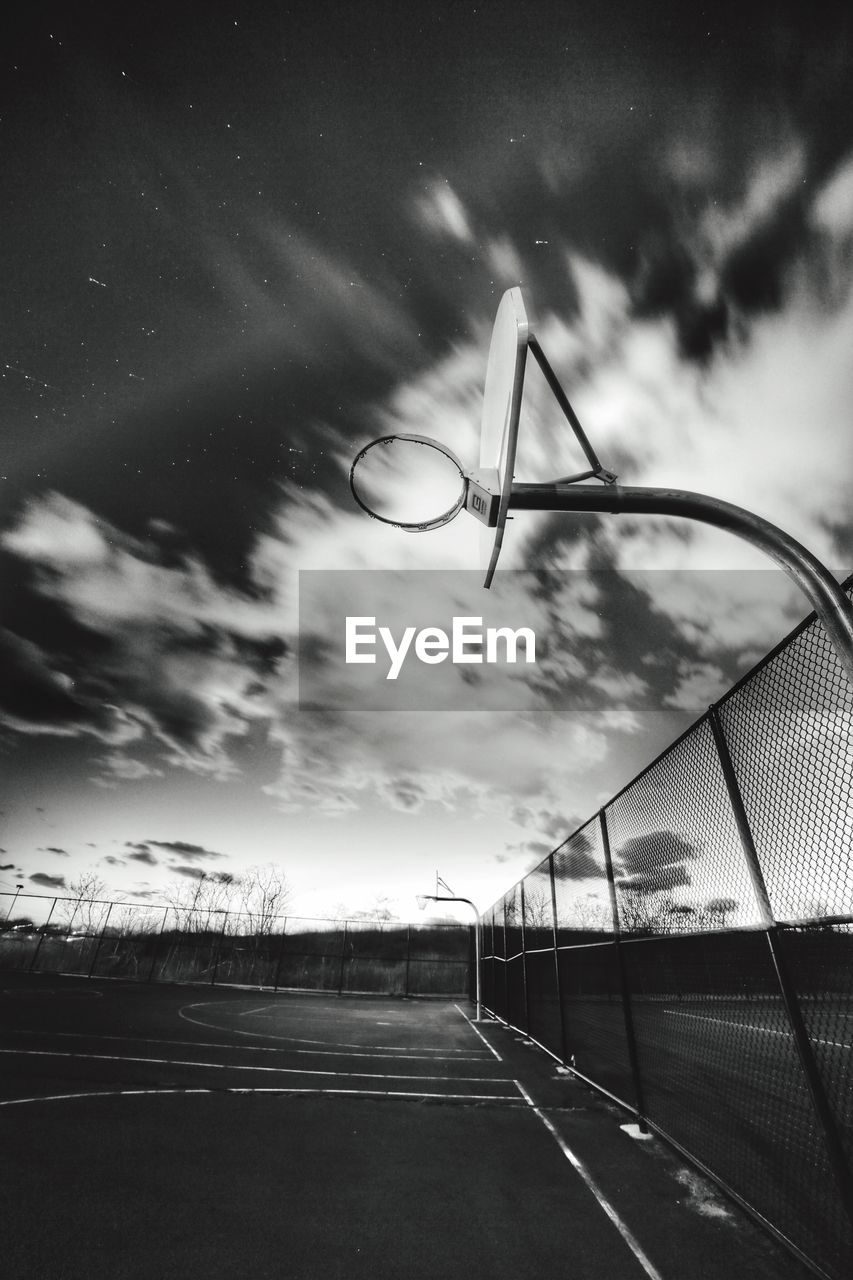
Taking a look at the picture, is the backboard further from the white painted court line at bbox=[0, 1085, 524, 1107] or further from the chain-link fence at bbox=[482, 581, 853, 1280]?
the white painted court line at bbox=[0, 1085, 524, 1107]

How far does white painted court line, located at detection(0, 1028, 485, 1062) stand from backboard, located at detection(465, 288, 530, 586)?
8.56 m

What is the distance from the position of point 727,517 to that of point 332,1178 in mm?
4725

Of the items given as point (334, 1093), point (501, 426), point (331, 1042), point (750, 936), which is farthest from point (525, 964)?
point (501, 426)

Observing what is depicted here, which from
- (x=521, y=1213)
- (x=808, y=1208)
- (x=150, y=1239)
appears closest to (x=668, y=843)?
(x=808, y=1208)

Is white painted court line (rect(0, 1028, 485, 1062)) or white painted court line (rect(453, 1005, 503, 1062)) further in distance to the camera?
white painted court line (rect(453, 1005, 503, 1062))

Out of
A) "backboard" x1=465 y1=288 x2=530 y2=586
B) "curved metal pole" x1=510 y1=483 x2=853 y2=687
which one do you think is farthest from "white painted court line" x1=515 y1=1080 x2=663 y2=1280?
"backboard" x1=465 y1=288 x2=530 y2=586

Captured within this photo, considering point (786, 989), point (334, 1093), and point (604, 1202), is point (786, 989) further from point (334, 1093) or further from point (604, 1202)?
point (334, 1093)

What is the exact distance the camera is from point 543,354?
2.92 metres

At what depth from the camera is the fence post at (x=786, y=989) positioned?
2641mm

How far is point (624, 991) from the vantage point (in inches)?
206

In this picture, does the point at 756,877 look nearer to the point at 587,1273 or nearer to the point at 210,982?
the point at 587,1273

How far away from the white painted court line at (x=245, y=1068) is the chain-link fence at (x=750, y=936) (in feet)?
5.05

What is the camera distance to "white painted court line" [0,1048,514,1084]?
695cm

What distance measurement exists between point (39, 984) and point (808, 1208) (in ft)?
68.4
